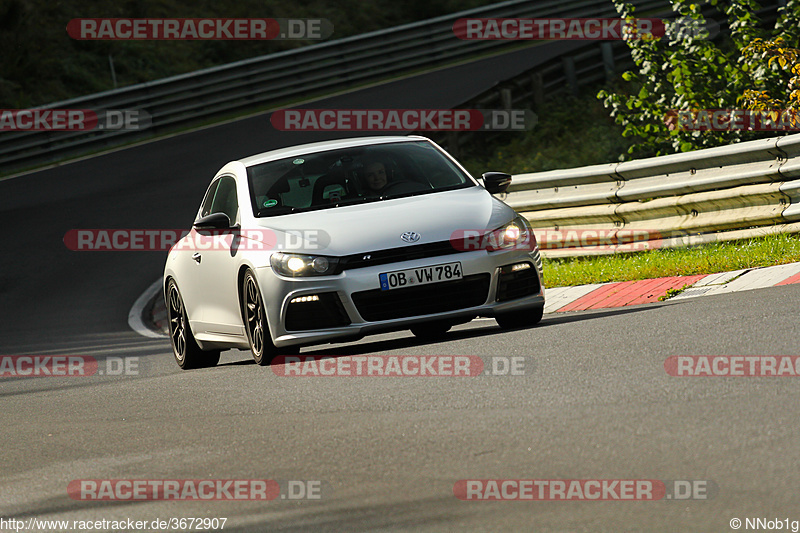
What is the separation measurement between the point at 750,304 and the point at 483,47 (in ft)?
79.7

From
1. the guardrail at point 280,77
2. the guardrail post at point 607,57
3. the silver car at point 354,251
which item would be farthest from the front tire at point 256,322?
the guardrail at point 280,77

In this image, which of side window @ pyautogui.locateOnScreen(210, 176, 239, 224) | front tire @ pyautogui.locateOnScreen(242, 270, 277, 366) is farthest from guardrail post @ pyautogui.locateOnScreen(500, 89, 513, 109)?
front tire @ pyautogui.locateOnScreen(242, 270, 277, 366)

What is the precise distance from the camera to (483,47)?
106 feet

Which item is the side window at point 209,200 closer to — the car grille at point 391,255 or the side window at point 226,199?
the side window at point 226,199

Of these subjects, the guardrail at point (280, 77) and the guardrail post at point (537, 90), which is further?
the guardrail at point (280, 77)

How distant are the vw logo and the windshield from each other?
2.98 feet

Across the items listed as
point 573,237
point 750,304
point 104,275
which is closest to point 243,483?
point 750,304

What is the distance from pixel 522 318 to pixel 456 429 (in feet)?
11.6

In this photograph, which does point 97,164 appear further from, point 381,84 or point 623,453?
point 623,453

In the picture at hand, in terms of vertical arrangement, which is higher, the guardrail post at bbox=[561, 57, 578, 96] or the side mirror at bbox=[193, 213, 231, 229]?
the guardrail post at bbox=[561, 57, 578, 96]

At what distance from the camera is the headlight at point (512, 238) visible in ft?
29.2

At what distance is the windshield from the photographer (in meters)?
A: 9.57

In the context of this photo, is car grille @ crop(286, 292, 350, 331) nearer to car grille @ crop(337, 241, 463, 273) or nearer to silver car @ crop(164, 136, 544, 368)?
silver car @ crop(164, 136, 544, 368)

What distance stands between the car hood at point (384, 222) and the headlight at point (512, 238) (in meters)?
0.06
